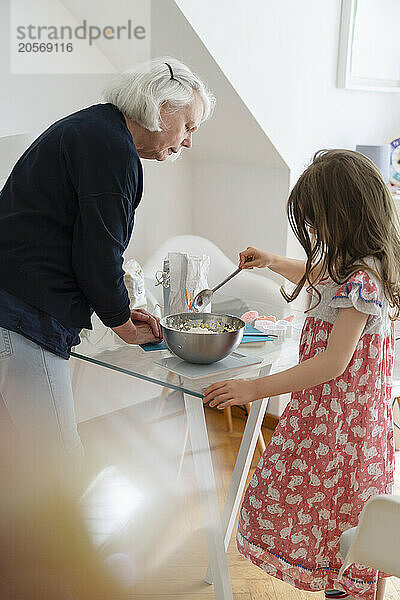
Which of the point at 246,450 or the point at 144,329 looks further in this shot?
the point at 246,450

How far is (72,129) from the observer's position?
1458 mm

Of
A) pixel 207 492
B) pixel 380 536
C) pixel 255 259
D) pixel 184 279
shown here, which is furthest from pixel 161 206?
pixel 380 536

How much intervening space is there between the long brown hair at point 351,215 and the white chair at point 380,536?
482 millimetres

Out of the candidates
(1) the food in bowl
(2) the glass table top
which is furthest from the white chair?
(1) the food in bowl

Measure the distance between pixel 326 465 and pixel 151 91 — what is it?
925mm

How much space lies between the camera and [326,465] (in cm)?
146

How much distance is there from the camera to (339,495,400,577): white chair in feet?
3.45

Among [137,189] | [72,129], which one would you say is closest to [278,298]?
[137,189]

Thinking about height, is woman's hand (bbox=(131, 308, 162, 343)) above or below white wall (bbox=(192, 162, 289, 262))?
below

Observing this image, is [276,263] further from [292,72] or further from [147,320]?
[292,72]

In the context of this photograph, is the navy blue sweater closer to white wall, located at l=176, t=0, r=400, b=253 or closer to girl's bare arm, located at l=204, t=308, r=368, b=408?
girl's bare arm, located at l=204, t=308, r=368, b=408

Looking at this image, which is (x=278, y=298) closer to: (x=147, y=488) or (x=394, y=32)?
(x=147, y=488)

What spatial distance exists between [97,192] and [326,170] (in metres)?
0.48

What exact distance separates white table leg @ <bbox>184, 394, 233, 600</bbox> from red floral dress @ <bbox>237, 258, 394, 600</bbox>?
4.6 inches
